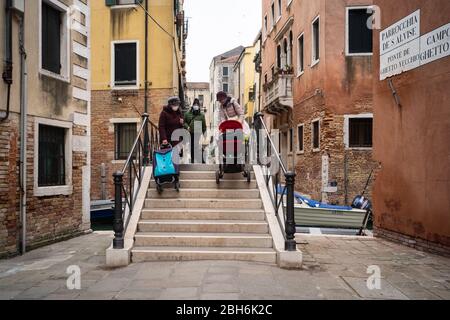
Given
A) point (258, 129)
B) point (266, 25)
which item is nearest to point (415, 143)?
point (258, 129)

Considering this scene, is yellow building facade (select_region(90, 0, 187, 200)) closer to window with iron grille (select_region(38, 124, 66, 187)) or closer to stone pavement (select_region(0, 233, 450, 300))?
window with iron grille (select_region(38, 124, 66, 187))

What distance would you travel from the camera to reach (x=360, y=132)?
16.3 meters

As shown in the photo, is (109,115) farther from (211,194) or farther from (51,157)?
(211,194)

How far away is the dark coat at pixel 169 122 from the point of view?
9023 mm

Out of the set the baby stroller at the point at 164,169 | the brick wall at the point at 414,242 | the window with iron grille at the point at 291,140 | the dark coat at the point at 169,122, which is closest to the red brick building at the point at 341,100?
the window with iron grille at the point at 291,140

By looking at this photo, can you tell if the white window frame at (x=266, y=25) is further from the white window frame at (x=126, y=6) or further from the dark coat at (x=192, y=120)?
the dark coat at (x=192, y=120)

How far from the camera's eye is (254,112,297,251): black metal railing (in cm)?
625

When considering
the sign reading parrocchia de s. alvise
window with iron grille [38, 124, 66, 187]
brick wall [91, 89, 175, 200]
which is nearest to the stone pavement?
window with iron grille [38, 124, 66, 187]

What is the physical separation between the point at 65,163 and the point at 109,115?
901 centimetres

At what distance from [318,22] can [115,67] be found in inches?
325

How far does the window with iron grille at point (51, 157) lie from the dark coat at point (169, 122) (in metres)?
2.27

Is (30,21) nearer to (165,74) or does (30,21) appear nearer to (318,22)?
(165,74)
